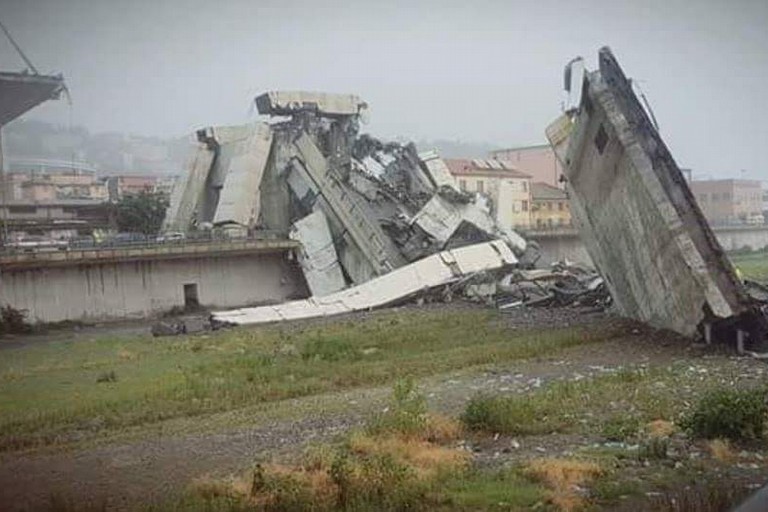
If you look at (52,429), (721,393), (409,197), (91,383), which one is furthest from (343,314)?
(721,393)

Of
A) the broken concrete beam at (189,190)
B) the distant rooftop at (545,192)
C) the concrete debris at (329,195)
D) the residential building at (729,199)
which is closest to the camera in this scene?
the residential building at (729,199)

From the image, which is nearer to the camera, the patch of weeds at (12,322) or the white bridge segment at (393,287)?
the patch of weeds at (12,322)

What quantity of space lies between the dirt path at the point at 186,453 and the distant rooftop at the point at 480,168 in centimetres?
2942

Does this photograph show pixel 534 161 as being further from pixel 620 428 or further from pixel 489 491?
pixel 489 491

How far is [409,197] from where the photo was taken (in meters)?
28.2

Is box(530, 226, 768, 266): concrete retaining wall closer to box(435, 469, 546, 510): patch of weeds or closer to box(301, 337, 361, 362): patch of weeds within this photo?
box(301, 337, 361, 362): patch of weeds

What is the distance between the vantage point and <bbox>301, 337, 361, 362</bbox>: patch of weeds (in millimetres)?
13902

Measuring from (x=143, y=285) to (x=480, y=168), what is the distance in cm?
2228

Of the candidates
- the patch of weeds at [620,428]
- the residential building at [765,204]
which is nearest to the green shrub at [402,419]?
the patch of weeds at [620,428]

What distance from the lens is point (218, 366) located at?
43.8ft

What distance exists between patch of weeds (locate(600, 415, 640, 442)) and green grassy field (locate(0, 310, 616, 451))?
4234mm

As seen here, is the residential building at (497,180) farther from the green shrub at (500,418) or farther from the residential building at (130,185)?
the green shrub at (500,418)

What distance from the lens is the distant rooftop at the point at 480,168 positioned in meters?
40.8

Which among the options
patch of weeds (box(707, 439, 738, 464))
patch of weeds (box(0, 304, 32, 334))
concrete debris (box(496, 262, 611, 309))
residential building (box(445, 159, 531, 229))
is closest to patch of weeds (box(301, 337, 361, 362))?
concrete debris (box(496, 262, 611, 309))
